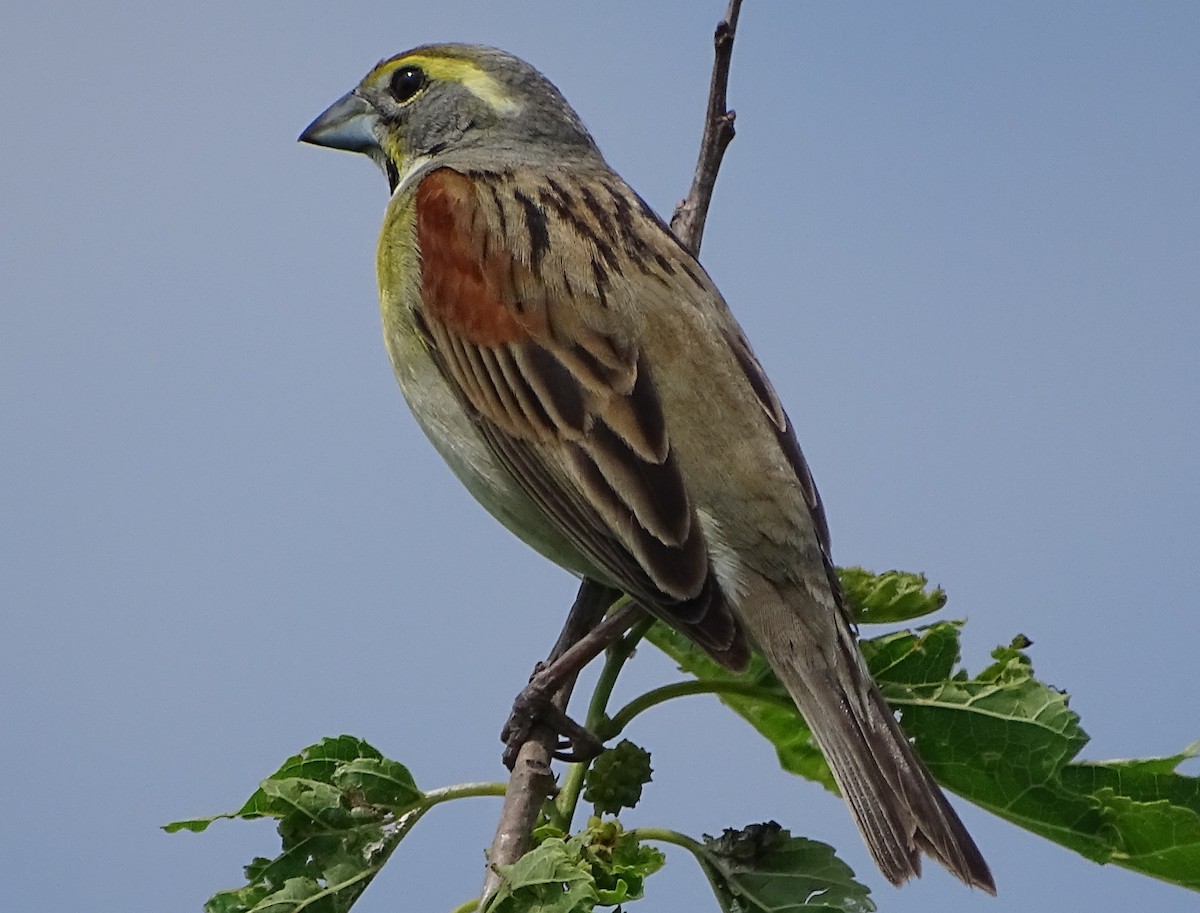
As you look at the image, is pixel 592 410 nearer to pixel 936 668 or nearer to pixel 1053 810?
pixel 936 668

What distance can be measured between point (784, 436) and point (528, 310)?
92 centimetres

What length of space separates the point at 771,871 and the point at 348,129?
4211 millimetres

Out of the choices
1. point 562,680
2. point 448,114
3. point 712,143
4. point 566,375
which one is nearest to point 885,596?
point 562,680

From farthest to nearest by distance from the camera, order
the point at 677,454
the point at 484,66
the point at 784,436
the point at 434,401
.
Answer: the point at 484,66
the point at 434,401
the point at 784,436
the point at 677,454

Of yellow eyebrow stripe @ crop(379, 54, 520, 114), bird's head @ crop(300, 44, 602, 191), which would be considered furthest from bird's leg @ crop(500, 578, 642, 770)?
yellow eyebrow stripe @ crop(379, 54, 520, 114)

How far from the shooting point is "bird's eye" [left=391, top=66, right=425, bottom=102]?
6438 millimetres

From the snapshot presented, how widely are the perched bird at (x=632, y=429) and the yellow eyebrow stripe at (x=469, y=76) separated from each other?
0.56 m

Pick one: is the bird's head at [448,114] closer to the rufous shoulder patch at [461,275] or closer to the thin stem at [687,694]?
the rufous shoulder patch at [461,275]

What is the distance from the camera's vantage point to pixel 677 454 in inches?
170

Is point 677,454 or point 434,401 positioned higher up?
point 434,401

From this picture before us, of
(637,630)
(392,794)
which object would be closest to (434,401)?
(637,630)

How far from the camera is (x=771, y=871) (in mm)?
3266

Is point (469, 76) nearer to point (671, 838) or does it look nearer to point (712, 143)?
point (712, 143)

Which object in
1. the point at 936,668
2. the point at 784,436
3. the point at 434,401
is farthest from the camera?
the point at 434,401
